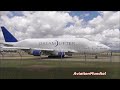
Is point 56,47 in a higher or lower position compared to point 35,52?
higher

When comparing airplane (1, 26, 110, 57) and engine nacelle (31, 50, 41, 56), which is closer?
airplane (1, 26, 110, 57)

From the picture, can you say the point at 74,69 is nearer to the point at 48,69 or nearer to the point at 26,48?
the point at 48,69

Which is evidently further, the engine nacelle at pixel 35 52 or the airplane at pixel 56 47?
the engine nacelle at pixel 35 52

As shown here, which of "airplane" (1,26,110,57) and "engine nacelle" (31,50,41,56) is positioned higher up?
"airplane" (1,26,110,57)

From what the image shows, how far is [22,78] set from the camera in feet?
17.2

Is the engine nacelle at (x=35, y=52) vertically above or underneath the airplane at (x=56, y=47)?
underneath

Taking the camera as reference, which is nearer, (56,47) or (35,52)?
(35,52)

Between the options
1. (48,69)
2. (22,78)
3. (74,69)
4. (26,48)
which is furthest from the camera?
(26,48)

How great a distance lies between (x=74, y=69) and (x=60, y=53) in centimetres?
430
